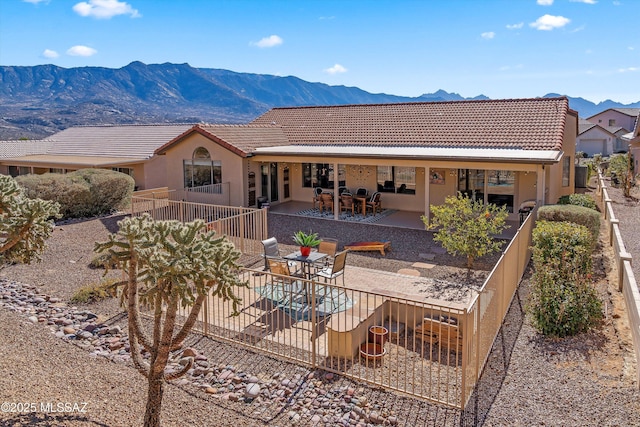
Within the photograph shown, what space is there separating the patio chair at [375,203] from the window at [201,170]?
683 cm

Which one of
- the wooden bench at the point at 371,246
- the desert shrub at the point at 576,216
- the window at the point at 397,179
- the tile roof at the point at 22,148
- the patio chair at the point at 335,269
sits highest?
the tile roof at the point at 22,148

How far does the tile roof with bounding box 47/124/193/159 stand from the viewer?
31.4 m

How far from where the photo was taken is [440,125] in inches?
895

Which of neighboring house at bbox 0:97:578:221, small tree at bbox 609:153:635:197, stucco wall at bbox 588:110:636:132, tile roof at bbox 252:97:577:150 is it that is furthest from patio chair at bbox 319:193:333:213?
stucco wall at bbox 588:110:636:132

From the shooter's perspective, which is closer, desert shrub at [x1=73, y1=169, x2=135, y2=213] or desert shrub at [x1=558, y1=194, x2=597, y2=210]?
desert shrub at [x1=558, y1=194, x2=597, y2=210]

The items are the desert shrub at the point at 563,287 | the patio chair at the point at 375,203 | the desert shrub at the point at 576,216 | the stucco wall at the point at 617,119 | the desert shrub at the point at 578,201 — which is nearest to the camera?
the desert shrub at the point at 563,287

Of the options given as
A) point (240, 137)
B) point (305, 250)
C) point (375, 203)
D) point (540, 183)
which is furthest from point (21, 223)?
point (240, 137)

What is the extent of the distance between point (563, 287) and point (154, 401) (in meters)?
7.64

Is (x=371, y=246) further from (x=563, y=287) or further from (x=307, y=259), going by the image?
(x=563, y=287)

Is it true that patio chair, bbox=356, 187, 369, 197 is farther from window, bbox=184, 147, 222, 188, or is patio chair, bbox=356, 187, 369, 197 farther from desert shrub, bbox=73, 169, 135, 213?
desert shrub, bbox=73, 169, 135, 213

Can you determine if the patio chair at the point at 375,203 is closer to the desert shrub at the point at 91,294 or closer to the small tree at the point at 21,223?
the desert shrub at the point at 91,294

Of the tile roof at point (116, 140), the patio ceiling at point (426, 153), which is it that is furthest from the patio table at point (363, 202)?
the tile roof at point (116, 140)

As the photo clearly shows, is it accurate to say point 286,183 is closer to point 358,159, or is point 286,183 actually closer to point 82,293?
point 358,159

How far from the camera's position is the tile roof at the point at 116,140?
31.4 meters
